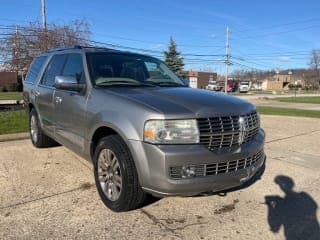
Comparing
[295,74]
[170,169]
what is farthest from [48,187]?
[295,74]

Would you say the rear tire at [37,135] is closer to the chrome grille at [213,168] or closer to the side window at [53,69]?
the side window at [53,69]

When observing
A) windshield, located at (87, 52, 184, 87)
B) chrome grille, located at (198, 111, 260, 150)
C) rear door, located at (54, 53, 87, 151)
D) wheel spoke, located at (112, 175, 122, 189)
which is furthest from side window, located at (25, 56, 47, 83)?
chrome grille, located at (198, 111, 260, 150)

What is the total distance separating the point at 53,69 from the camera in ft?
18.6

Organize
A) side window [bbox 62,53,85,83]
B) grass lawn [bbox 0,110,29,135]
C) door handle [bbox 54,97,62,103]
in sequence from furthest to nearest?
grass lawn [bbox 0,110,29,135]
door handle [bbox 54,97,62,103]
side window [bbox 62,53,85,83]

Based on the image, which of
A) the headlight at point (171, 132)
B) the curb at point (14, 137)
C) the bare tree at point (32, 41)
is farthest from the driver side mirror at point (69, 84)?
the bare tree at point (32, 41)

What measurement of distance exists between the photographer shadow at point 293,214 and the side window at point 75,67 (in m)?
2.80

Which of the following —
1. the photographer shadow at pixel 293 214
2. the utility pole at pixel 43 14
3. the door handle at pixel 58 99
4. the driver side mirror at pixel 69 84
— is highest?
the utility pole at pixel 43 14

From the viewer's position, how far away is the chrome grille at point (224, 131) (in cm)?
339

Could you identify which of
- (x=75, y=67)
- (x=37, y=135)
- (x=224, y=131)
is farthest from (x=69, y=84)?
(x=37, y=135)

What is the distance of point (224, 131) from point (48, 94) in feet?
10.3

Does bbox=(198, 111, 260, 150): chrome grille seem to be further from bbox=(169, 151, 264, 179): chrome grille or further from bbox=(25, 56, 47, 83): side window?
bbox=(25, 56, 47, 83): side window

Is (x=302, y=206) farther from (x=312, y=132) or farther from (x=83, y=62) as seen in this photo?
(x=312, y=132)

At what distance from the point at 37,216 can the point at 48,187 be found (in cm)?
89

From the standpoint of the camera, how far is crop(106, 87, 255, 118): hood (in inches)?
135
